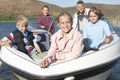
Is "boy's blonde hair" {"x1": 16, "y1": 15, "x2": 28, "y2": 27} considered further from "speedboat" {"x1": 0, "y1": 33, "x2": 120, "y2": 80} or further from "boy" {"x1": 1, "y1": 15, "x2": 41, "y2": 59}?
"speedboat" {"x1": 0, "y1": 33, "x2": 120, "y2": 80}

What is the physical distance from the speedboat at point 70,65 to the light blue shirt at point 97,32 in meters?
0.22

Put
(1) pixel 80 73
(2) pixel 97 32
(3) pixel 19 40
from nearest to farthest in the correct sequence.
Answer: (1) pixel 80 73 → (3) pixel 19 40 → (2) pixel 97 32

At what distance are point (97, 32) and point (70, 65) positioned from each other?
1.56 metres

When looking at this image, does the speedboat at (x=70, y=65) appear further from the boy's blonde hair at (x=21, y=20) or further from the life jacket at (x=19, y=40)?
the boy's blonde hair at (x=21, y=20)

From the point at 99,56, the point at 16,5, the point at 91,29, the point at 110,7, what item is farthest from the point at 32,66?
the point at 110,7

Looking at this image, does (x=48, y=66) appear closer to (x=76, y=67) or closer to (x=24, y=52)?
(x=76, y=67)

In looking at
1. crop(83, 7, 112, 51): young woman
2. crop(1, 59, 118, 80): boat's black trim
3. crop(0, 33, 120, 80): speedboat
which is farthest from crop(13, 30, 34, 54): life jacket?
crop(83, 7, 112, 51): young woman

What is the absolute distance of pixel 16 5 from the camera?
94312 mm

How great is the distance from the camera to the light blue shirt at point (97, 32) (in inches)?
320

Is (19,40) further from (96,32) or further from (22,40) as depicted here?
(96,32)

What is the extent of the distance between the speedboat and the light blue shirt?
8.7 inches

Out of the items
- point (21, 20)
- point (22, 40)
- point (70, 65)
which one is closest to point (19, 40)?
point (22, 40)

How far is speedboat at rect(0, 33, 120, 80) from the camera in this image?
672 cm

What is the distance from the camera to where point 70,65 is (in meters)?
6.82
